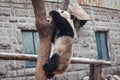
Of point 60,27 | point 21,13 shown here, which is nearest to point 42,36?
point 60,27

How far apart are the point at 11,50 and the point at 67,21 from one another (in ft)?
11.8

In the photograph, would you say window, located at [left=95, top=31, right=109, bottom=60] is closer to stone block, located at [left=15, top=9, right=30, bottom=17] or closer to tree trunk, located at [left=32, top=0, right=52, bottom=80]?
stone block, located at [left=15, top=9, right=30, bottom=17]

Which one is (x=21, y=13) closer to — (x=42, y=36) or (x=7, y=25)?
(x=7, y=25)

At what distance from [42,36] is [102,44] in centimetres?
634

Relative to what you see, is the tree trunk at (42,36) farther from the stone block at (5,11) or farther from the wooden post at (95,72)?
the stone block at (5,11)

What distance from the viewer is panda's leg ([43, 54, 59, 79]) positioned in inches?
104

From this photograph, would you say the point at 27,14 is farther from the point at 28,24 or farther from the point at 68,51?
the point at 68,51

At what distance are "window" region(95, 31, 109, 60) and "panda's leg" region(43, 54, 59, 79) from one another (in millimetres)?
5997

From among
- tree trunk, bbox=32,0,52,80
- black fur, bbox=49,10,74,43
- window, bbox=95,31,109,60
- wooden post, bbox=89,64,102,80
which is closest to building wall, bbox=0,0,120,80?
window, bbox=95,31,109,60

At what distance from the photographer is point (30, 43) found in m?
6.97

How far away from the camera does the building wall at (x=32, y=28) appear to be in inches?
249

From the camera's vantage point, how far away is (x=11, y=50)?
634 centimetres

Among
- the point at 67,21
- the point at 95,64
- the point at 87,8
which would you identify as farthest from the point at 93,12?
the point at 67,21

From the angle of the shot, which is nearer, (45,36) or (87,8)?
(45,36)
